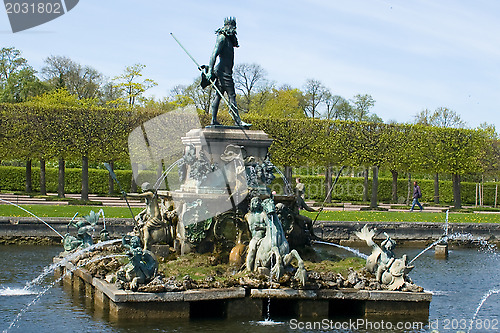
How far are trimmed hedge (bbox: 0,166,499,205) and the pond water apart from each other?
2028 centimetres

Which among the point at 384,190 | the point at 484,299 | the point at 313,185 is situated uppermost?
the point at 313,185

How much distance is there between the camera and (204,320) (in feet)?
32.2

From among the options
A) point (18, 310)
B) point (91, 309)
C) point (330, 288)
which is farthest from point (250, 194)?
point (18, 310)

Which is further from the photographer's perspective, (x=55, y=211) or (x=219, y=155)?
(x=55, y=211)

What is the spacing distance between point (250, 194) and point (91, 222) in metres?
3.98

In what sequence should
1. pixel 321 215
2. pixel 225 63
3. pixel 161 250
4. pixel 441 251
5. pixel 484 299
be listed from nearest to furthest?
1. pixel 484 299
2. pixel 161 250
3. pixel 225 63
4. pixel 441 251
5. pixel 321 215

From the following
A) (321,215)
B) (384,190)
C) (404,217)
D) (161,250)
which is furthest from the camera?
(384,190)

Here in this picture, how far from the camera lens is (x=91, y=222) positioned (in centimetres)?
1434

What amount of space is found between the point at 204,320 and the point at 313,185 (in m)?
34.3

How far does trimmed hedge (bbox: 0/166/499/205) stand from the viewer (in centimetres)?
4009

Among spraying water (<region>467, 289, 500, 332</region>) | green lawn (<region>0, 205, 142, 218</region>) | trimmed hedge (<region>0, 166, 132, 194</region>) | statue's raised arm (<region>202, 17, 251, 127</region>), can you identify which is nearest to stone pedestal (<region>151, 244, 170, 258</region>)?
statue's raised arm (<region>202, 17, 251, 127</region>)

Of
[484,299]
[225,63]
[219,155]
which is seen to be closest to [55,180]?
[225,63]

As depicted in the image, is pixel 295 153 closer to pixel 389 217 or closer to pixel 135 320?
pixel 389 217

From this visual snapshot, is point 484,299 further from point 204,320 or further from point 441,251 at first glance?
point 441,251
